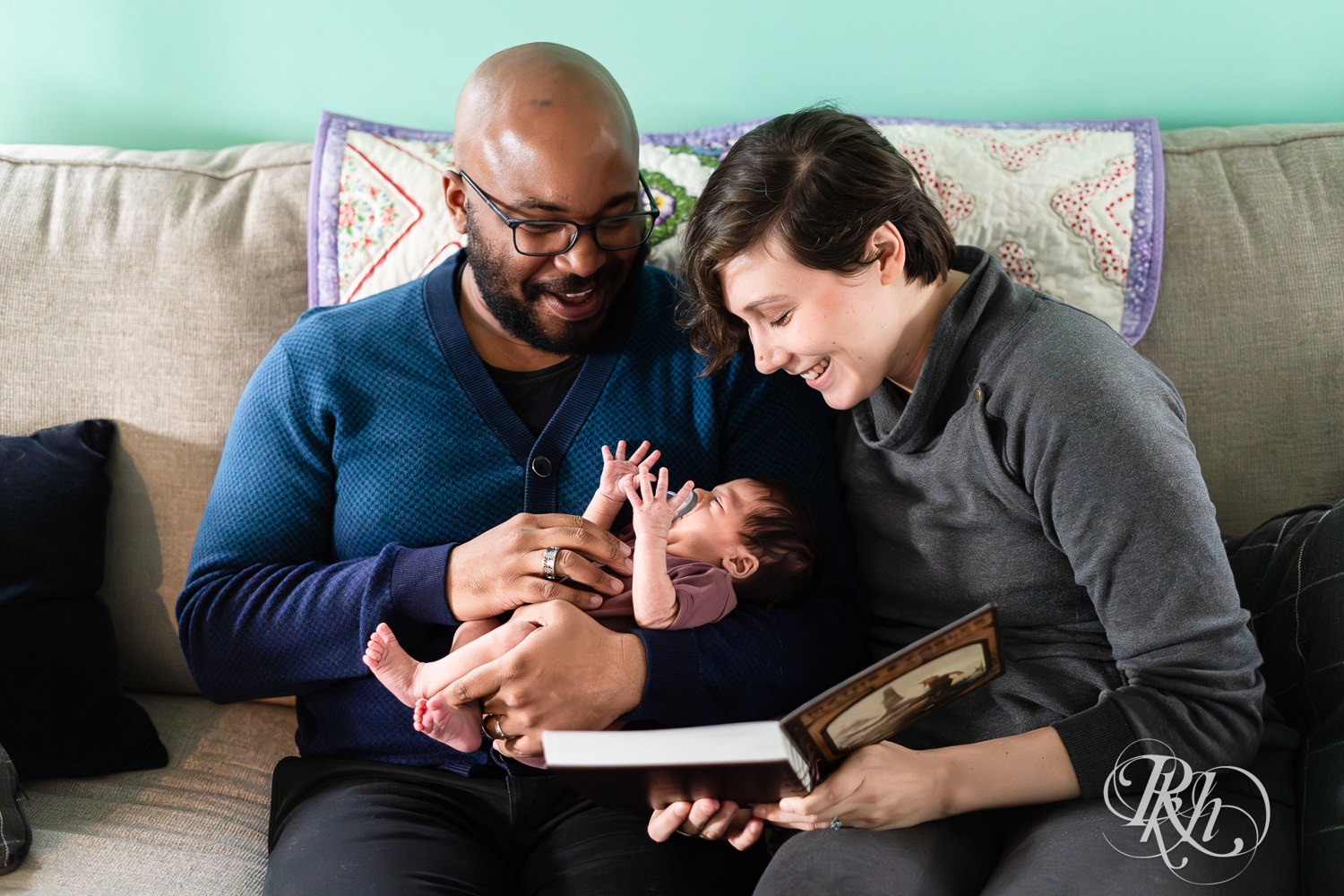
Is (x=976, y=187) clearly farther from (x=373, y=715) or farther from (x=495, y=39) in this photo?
(x=373, y=715)

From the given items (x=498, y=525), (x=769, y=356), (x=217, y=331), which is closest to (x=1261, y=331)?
(x=769, y=356)

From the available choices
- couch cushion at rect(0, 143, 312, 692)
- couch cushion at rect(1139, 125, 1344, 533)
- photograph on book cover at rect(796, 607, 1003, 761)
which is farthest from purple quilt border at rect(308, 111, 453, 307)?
couch cushion at rect(1139, 125, 1344, 533)

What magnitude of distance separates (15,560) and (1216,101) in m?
2.38

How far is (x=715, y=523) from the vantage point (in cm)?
146

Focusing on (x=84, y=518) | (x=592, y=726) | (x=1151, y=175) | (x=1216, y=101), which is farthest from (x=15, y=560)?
(x=1216, y=101)

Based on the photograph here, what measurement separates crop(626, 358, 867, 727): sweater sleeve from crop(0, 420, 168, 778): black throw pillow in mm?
932

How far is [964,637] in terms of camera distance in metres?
1.03

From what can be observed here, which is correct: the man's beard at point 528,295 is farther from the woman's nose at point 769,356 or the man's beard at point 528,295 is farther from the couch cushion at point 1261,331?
the couch cushion at point 1261,331

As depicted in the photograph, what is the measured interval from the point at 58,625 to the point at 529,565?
876 millimetres

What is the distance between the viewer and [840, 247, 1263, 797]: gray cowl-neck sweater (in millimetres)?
1157

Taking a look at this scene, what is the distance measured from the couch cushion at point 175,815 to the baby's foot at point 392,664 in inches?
15.4

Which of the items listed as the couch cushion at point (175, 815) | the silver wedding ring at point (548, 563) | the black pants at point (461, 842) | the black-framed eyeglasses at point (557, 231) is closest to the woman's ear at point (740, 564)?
the silver wedding ring at point (548, 563)

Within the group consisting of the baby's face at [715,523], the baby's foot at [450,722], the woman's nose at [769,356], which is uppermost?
the woman's nose at [769,356]

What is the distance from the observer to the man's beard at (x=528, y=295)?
1.50 m
